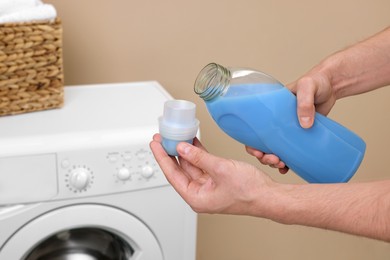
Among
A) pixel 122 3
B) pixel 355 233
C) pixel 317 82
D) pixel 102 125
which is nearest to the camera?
pixel 355 233


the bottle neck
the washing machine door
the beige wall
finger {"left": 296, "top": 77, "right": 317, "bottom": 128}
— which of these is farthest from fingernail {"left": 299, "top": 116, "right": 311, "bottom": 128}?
the beige wall

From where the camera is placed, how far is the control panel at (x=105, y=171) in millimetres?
1159

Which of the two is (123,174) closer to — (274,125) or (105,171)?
(105,171)

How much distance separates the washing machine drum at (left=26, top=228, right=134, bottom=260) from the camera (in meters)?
1.30

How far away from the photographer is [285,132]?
866mm

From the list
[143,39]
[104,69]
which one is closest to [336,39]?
[143,39]

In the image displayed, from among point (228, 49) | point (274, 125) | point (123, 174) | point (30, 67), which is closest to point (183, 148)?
point (274, 125)

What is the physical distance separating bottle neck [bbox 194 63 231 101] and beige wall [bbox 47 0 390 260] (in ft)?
2.51

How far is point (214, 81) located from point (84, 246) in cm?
70

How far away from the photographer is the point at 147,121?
4.13ft

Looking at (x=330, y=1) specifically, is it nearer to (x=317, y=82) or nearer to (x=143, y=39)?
(x=143, y=39)

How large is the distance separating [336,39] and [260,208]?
1.11 metres

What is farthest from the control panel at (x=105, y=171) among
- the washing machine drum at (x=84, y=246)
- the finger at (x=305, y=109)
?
the finger at (x=305, y=109)

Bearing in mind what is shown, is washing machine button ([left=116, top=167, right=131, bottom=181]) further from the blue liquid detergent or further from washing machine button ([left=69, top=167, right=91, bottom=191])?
the blue liquid detergent
